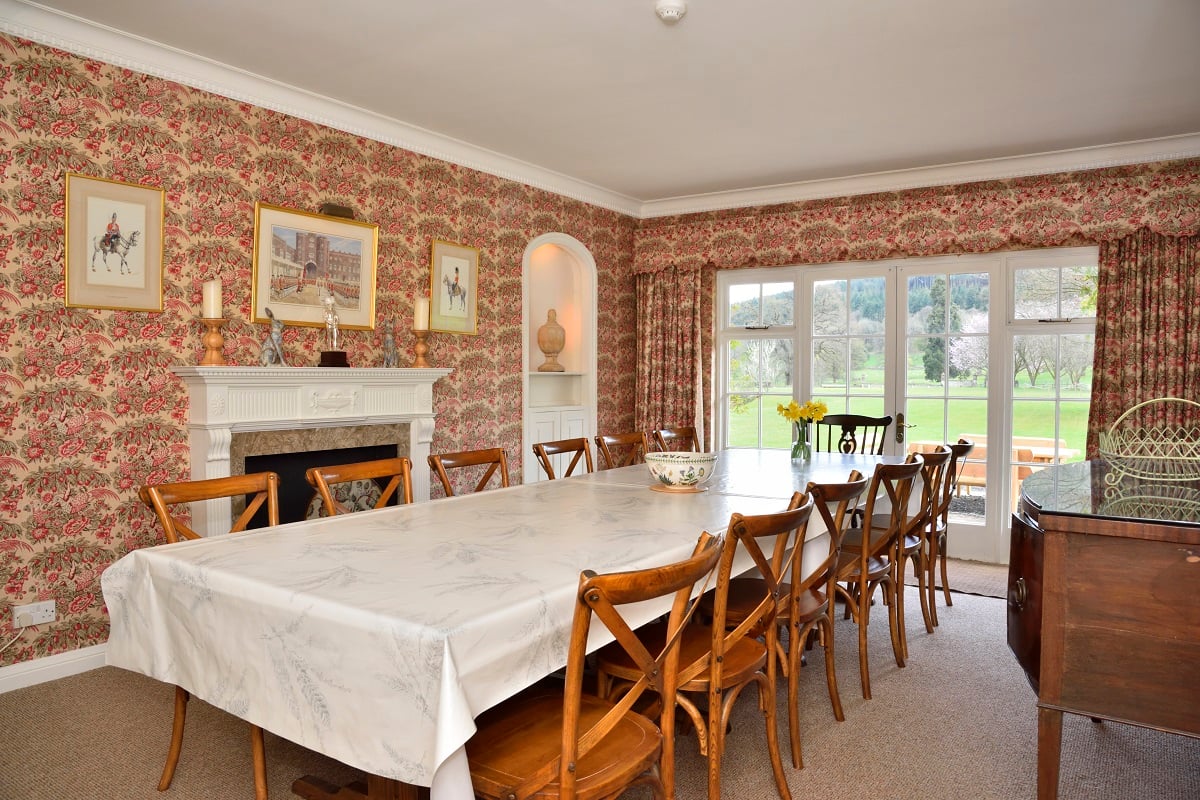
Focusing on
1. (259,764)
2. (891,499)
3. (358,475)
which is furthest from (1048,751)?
(358,475)

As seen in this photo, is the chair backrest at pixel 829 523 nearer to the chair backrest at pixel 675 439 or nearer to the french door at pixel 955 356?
the chair backrest at pixel 675 439

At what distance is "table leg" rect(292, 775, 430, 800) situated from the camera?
67.3 inches

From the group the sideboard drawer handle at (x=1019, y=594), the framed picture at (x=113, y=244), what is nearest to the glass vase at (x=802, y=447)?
the sideboard drawer handle at (x=1019, y=594)

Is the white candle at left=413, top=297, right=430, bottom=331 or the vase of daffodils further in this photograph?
the white candle at left=413, top=297, right=430, bottom=331

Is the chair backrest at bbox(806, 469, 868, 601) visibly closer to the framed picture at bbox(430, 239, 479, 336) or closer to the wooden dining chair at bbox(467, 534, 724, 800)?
the wooden dining chair at bbox(467, 534, 724, 800)

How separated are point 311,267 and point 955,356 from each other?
14.0 feet

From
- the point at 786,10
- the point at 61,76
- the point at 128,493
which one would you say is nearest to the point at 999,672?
the point at 786,10

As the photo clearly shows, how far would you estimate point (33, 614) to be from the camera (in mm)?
Answer: 3148

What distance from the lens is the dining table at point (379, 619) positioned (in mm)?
1373

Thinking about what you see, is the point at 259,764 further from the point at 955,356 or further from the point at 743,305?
the point at 743,305

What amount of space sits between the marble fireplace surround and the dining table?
4.86ft

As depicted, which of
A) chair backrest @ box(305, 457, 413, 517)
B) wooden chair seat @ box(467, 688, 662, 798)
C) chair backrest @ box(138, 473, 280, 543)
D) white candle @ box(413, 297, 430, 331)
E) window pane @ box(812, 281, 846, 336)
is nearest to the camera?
wooden chair seat @ box(467, 688, 662, 798)

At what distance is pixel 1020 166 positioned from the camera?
5066 mm

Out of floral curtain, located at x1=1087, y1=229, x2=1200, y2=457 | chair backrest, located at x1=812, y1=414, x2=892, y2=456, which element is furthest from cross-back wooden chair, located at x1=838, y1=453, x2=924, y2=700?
floral curtain, located at x1=1087, y1=229, x2=1200, y2=457
